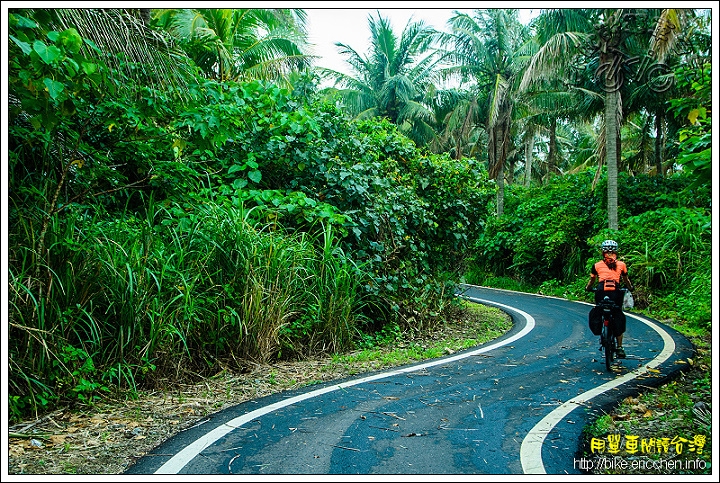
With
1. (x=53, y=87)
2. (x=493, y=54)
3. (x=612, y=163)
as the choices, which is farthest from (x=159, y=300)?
(x=493, y=54)

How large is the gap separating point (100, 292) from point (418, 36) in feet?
100

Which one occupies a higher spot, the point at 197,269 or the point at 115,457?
the point at 197,269

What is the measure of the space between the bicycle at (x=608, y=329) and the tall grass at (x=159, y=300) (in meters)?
3.55

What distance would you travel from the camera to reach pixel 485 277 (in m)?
23.6

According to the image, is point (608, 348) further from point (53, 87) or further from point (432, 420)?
point (53, 87)

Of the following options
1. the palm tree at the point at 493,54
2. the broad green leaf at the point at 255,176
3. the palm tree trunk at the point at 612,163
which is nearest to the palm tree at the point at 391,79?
the palm tree at the point at 493,54

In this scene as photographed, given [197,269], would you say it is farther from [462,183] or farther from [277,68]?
[277,68]

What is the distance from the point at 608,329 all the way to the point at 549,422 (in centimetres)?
274

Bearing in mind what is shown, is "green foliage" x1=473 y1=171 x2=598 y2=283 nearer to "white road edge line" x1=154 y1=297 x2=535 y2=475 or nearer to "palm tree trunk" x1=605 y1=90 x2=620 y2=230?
"palm tree trunk" x1=605 y1=90 x2=620 y2=230

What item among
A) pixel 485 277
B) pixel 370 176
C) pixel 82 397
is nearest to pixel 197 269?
pixel 82 397

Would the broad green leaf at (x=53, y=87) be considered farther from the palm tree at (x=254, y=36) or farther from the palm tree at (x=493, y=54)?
the palm tree at (x=493, y=54)

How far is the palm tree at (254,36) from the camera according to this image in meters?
17.0

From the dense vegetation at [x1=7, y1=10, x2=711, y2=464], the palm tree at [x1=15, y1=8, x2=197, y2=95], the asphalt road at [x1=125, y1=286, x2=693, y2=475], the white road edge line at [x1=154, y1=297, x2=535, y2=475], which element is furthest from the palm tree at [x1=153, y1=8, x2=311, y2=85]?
the asphalt road at [x1=125, y1=286, x2=693, y2=475]

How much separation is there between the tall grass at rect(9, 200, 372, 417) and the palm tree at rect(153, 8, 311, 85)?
10008 mm
